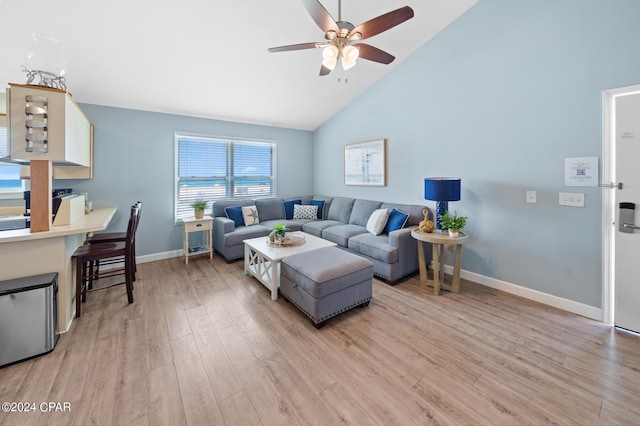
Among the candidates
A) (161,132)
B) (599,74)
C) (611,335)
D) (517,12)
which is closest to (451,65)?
(517,12)

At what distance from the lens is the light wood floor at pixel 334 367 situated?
1.47m

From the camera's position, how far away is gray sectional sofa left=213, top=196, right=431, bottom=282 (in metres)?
3.25

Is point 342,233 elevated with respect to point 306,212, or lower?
lower

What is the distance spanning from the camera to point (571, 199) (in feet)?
8.20

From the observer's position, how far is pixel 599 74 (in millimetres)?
2307

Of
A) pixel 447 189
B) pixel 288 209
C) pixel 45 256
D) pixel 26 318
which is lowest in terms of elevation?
pixel 26 318

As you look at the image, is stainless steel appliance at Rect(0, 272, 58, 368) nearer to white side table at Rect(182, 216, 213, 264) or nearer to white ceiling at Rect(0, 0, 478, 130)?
white side table at Rect(182, 216, 213, 264)

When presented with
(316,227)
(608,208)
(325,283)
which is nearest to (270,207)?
(316,227)

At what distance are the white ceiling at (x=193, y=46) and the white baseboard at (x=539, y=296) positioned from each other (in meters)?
3.22

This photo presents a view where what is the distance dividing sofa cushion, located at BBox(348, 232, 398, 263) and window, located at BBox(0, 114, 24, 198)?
Result: 429 cm

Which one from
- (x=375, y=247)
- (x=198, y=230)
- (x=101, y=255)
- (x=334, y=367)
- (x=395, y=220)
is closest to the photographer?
(x=334, y=367)

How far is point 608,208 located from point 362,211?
2814 mm

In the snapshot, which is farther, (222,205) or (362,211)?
(222,205)

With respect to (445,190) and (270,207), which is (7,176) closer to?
(270,207)
